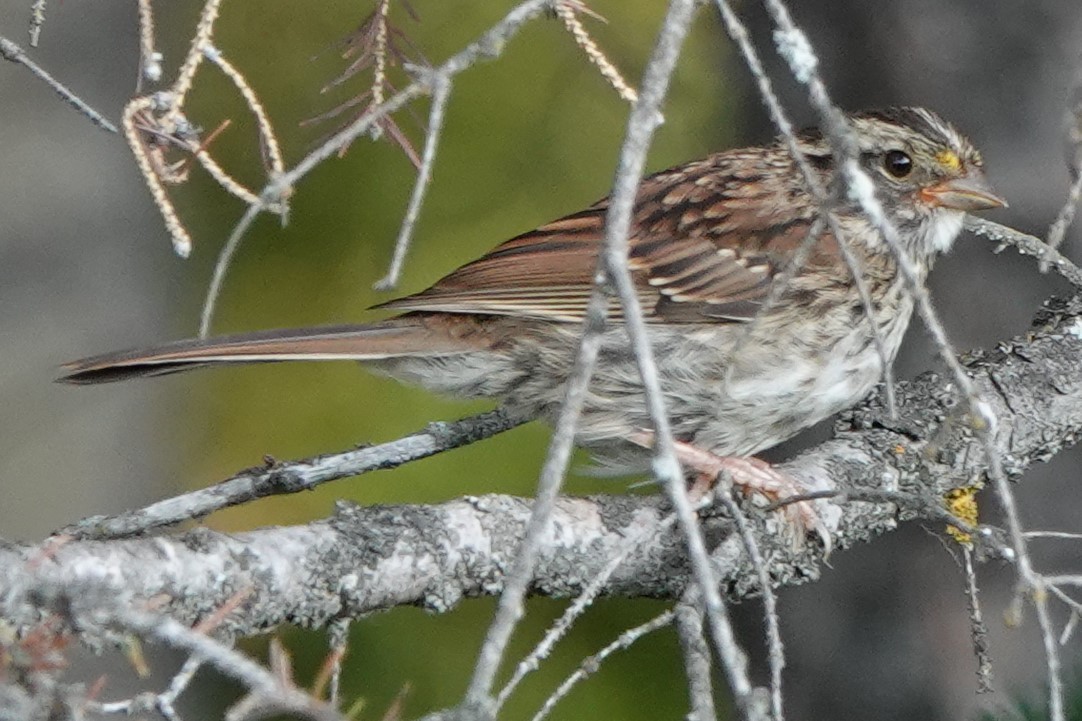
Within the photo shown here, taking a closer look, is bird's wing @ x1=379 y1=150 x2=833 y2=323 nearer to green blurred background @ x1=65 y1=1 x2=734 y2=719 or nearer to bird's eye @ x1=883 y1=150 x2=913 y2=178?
bird's eye @ x1=883 y1=150 x2=913 y2=178

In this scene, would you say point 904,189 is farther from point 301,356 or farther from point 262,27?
point 262,27

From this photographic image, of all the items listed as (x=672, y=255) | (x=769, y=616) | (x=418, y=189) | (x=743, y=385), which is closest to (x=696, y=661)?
(x=769, y=616)

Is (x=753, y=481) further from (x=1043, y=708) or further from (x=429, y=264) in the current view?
(x=429, y=264)

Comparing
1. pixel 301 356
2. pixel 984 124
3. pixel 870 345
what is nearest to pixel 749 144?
pixel 984 124

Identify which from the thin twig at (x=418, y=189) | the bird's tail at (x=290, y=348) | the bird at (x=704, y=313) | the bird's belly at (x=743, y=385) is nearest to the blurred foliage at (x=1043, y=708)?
the bird at (x=704, y=313)

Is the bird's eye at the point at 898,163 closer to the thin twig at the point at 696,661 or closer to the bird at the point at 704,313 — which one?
the bird at the point at 704,313
